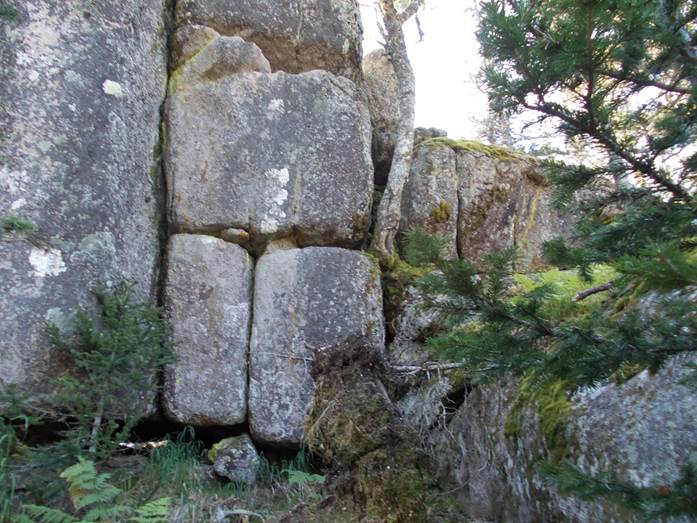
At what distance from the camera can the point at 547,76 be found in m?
2.52

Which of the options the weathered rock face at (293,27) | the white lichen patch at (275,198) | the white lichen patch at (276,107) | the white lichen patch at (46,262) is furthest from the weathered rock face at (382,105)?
the white lichen patch at (46,262)

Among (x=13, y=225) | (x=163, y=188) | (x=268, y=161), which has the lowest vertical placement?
(x=13, y=225)

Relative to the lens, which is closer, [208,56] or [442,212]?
[208,56]

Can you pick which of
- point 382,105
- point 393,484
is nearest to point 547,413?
point 393,484

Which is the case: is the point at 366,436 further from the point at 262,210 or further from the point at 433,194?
the point at 433,194

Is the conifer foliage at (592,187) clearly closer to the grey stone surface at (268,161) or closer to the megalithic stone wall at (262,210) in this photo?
the megalithic stone wall at (262,210)

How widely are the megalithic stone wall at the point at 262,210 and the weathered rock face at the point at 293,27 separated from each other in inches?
0.5

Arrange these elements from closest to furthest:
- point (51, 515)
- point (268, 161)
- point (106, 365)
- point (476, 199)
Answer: point (51, 515) → point (106, 365) → point (268, 161) → point (476, 199)

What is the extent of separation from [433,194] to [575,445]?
3609mm

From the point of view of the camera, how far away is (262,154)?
18.2 feet

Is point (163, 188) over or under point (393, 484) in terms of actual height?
over

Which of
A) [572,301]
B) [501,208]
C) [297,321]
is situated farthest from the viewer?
[501,208]

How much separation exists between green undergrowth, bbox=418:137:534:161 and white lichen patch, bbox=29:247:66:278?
373cm

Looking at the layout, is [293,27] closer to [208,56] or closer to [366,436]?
[208,56]
